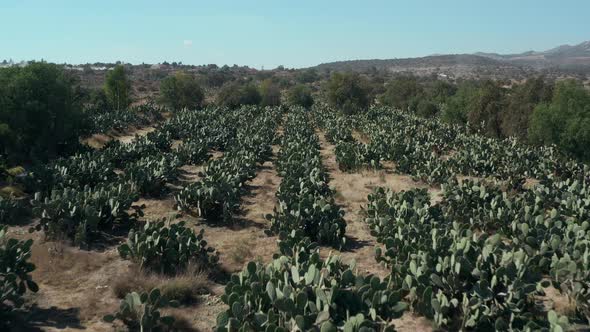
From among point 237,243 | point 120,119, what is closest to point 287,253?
point 237,243

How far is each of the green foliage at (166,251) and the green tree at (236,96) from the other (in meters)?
42.6

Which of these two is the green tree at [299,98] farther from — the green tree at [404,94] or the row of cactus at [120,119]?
the row of cactus at [120,119]

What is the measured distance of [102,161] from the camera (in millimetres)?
16031

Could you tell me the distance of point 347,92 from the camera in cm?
4762

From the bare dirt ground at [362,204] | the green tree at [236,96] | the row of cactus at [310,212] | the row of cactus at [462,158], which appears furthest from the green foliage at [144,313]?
the green tree at [236,96]

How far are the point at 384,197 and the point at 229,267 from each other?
611 cm

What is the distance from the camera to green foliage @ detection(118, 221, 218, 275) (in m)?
8.68

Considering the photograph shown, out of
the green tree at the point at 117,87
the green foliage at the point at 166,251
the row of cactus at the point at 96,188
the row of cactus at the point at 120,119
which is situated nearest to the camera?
the green foliage at the point at 166,251

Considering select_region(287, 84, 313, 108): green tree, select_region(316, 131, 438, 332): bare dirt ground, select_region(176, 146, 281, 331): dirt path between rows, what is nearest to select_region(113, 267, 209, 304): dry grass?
select_region(176, 146, 281, 331): dirt path between rows

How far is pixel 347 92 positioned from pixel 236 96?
13.1 metres

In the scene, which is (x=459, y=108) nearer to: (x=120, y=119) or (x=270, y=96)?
(x=270, y=96)

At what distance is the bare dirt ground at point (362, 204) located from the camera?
7383mm

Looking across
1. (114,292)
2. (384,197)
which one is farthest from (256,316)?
(384,197)

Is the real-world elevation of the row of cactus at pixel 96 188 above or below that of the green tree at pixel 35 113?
below
